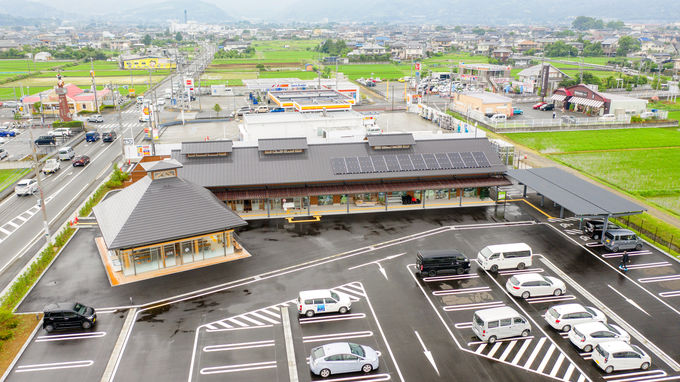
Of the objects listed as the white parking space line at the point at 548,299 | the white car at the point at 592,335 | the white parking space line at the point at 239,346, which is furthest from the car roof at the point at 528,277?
the white parking space line at the point at 239,346

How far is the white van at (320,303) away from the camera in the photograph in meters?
30.4

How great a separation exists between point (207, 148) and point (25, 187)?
23.0 metres

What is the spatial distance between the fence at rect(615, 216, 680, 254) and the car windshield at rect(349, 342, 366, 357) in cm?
3014

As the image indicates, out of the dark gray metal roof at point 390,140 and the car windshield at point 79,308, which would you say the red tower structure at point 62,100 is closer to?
the dark gray metal roof at point 390,140

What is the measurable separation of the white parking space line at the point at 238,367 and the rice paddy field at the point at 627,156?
44.6 metres

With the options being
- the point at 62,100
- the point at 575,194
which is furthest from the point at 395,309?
the point at 62,100

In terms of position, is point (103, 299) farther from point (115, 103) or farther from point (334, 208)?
point (115, 103)

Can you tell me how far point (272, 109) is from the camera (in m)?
94.2

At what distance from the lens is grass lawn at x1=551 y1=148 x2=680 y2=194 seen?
5681 centimetres

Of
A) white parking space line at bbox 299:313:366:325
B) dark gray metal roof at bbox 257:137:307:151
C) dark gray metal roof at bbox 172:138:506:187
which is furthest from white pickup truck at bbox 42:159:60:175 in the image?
white parking space line at bbox 299:313:366:325

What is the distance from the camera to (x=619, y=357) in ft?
82.9

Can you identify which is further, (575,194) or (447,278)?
(575,194)

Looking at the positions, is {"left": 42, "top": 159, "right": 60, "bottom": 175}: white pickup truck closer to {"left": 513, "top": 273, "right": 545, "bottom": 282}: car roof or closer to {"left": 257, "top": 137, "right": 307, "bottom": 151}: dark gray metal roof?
{"left": 257, "top": 137, "right": 307, "bottom": 151}: dark gray metal roof

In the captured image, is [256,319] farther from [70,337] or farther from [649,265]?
[649,265]
